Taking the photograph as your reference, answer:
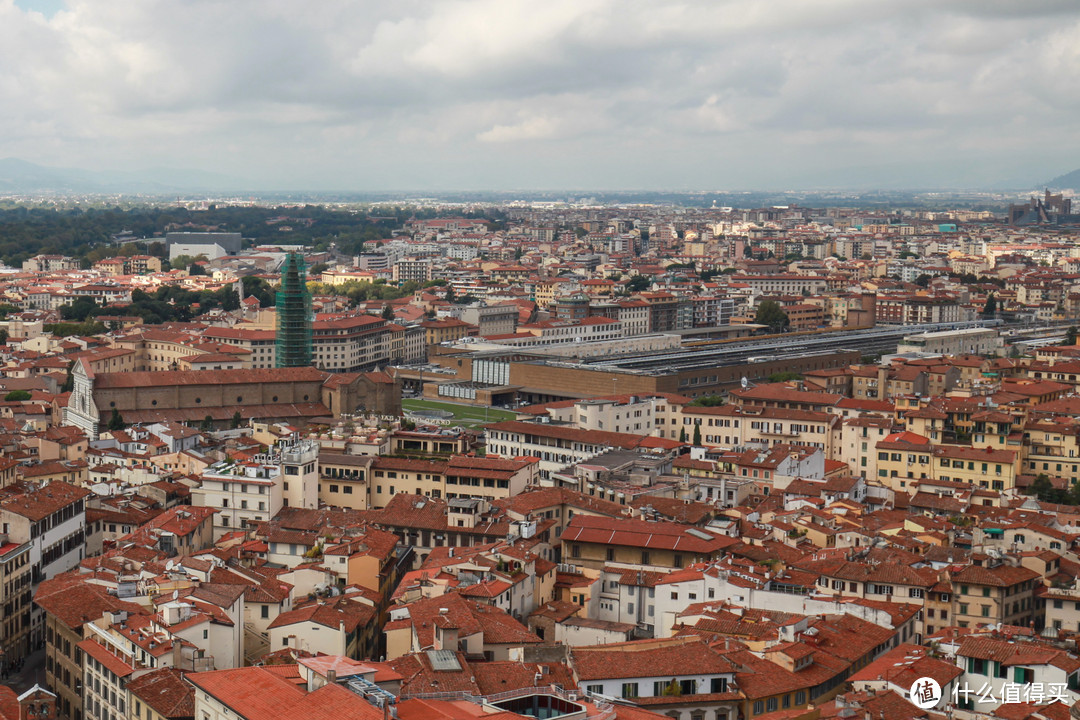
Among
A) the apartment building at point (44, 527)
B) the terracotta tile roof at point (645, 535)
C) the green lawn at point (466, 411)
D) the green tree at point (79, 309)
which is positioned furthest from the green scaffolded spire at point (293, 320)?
the terracotta tile roof at point (645, 535)

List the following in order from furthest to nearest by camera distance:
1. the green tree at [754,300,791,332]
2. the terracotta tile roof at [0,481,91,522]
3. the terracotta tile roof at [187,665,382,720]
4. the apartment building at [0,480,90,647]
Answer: the green tree at [754,300,791,332] < the terracotta tile roof at [0,481,91,522] < the apartment building at [0,480,90,647] < the terracotta tile roof at [187,665,382,720]

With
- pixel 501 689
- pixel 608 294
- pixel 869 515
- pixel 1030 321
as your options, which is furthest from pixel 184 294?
pixel 501 689

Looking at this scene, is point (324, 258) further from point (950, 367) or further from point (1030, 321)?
point (950, 367)

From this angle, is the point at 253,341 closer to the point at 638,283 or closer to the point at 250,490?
the point at 250,490

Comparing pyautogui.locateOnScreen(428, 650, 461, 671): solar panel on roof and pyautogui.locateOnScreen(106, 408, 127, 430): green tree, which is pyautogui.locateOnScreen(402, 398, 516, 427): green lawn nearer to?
pyautogui.locateOnScreen(106, 408, 127, 430): green tree

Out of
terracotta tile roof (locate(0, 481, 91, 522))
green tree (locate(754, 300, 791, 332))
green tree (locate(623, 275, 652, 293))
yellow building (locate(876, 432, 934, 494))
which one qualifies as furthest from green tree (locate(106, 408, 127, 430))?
green tree (locate(623, 275, 652, 293))

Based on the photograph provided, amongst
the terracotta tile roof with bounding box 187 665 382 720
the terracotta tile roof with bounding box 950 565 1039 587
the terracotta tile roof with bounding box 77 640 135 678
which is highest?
the terracotta tile roof with bounding box 187 665 382 720

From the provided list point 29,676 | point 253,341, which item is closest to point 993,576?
point 29,676
